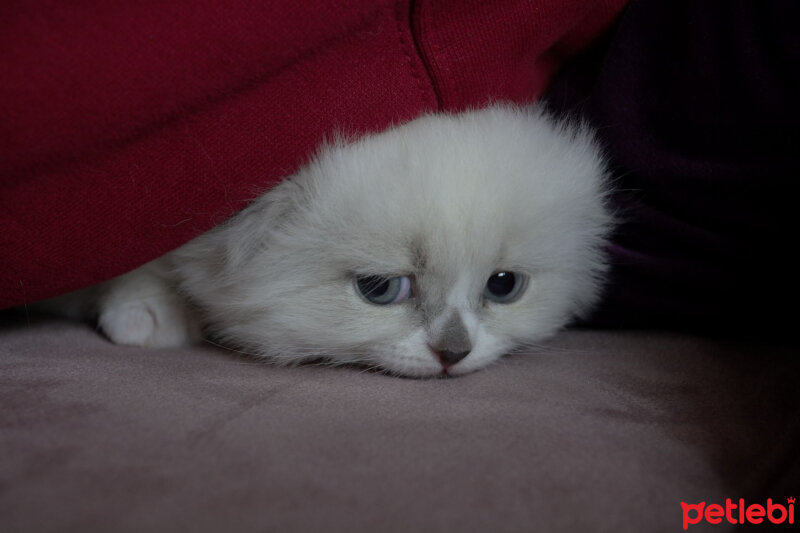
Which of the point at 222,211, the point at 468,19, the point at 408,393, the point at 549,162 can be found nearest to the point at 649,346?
the point at 549,162

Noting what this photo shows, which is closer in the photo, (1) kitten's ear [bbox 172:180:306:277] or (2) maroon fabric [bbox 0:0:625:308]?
(2) maroon fabric [bbox 0:0:625:308]

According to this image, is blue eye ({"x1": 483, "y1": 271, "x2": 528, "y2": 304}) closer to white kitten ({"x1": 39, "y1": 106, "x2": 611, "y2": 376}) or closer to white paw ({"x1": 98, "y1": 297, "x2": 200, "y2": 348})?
white kitten ({"x1": 39, "y1": 106, "x2": 611, "y2": 376})

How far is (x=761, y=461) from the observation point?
0.77 metres

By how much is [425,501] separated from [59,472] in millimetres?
379

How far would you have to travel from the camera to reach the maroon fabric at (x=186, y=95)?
0.85 m

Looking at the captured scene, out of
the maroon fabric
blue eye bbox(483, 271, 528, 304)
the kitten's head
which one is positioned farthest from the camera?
blue eye bbox(483, 271, 528, 304)

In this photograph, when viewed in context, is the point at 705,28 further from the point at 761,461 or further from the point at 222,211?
the point at 222,211

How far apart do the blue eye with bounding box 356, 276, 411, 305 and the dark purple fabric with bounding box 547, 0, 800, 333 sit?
0.42 meters

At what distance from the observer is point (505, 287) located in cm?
115

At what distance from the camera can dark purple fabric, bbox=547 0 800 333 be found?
3.40 feet

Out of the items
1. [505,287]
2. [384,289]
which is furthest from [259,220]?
[505,287]

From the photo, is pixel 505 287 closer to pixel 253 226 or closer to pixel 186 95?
pixel 253 226

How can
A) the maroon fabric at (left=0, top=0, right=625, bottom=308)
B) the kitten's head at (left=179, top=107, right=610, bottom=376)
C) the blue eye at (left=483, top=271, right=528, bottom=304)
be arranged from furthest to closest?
the blue eye at (left=483, top=271, right=528, bottom=304), the kitten's head at (left=179, top=107, right=610, bottom=376), the maroon fabric at (left=0, top=0, right=625, bottom=308)

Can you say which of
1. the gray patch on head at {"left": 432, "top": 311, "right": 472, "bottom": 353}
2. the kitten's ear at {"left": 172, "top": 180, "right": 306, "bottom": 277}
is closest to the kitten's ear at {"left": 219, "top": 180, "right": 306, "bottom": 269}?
the kitten's ear at {"left": 172, "top": 180, "right": 306, "bottom": 277}
